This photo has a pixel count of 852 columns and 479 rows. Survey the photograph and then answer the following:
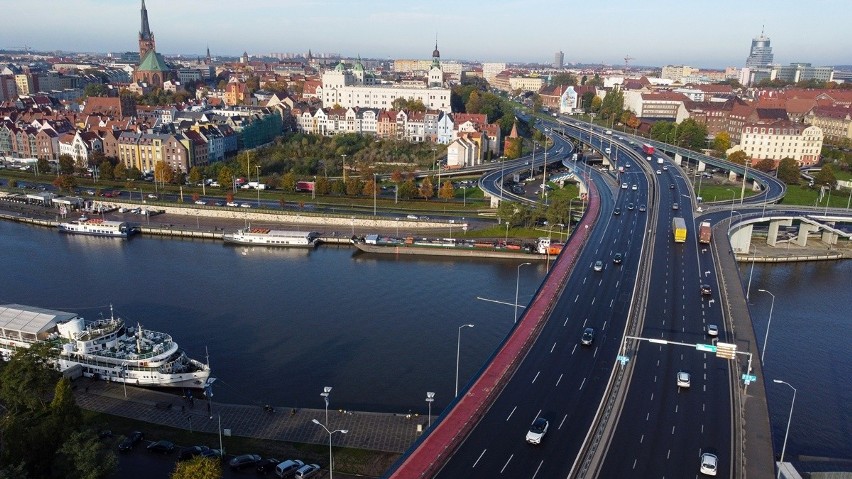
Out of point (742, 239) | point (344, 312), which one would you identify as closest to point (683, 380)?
point (344, 312)

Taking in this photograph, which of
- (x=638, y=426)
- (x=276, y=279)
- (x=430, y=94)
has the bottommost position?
(x=276, y=279)

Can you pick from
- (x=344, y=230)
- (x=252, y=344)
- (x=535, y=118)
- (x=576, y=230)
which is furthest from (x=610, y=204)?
(x=535, y=118)

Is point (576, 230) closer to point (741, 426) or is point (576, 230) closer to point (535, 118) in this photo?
point (741, 426)

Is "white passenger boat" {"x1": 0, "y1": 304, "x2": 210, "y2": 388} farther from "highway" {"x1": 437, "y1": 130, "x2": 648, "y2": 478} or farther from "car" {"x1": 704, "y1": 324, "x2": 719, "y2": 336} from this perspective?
"car" {"x1": 704, "y1": 324, "x2": 719, "y2": 336}

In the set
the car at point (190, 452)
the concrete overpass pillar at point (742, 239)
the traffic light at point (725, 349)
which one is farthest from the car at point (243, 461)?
the concrete overpass pillar at point (742, 239)

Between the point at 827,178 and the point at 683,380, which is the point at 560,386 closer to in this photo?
the point at 683,380
